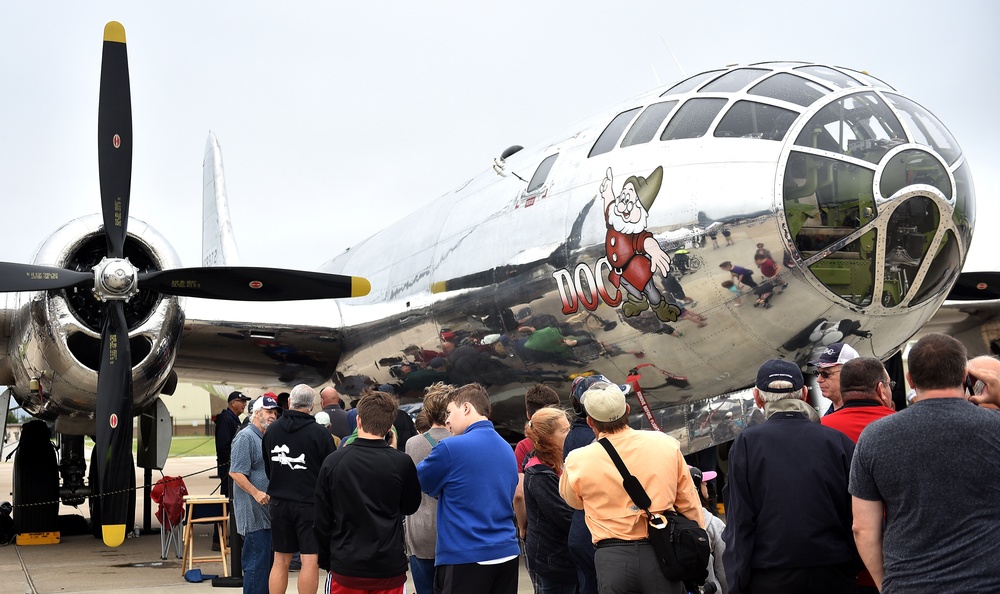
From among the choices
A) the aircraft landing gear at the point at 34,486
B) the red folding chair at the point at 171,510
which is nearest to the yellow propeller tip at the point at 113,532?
the red folding chair at the point at 171,510

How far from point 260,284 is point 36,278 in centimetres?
227

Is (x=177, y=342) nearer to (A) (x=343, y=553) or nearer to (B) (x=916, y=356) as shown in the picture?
(A) (x=343, y=553)

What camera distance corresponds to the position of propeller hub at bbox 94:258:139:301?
9.91m

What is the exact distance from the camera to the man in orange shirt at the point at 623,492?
4277mm

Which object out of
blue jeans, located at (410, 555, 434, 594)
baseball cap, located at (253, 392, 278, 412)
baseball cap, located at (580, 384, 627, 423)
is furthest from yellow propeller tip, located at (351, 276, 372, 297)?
baseball cap, located at (580, 384, 627, 423)

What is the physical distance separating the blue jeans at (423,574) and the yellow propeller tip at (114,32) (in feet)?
25.2

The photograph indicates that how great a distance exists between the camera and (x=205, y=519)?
988 cm

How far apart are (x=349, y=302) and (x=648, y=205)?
600 centimetres

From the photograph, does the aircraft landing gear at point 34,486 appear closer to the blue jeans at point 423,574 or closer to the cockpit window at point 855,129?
the blue jeans at point 423,574

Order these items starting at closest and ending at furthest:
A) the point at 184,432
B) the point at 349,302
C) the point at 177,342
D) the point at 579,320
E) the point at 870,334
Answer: the point at 870,334 → the point at 579,320 → the point at 177,342 → the point at 349,302 → the point at 184,432

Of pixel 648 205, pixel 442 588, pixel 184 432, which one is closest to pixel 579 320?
pixel 648 205

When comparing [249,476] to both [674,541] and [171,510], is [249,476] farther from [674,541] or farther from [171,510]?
[674,541]

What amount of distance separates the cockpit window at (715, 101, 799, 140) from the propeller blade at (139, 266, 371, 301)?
447 cm

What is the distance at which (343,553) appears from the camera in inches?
203
